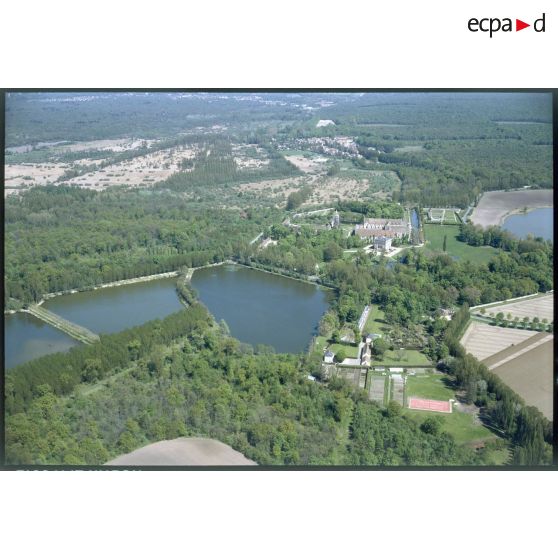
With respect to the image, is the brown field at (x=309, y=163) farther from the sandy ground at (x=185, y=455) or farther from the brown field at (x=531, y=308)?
the sandy ground at (x=185, y=455)

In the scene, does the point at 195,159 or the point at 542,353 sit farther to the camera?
the point at 195,159

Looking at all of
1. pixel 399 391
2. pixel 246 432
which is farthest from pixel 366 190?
Answer: pixel 246 432

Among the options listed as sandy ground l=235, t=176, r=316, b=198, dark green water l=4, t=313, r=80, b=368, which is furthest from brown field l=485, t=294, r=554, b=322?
dark green water l=4, t=313, r=80, b=368

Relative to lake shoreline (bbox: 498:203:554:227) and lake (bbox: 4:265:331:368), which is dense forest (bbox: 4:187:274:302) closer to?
lake (bbox: 4:265:331:368)

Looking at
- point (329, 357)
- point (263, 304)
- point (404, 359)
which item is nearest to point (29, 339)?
point (263, 304)

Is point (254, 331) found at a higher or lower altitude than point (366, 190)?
lower

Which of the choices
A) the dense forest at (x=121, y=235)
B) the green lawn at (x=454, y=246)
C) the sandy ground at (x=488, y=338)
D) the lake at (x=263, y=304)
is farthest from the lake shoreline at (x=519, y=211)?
the dense forest at (x=121, y=235)
